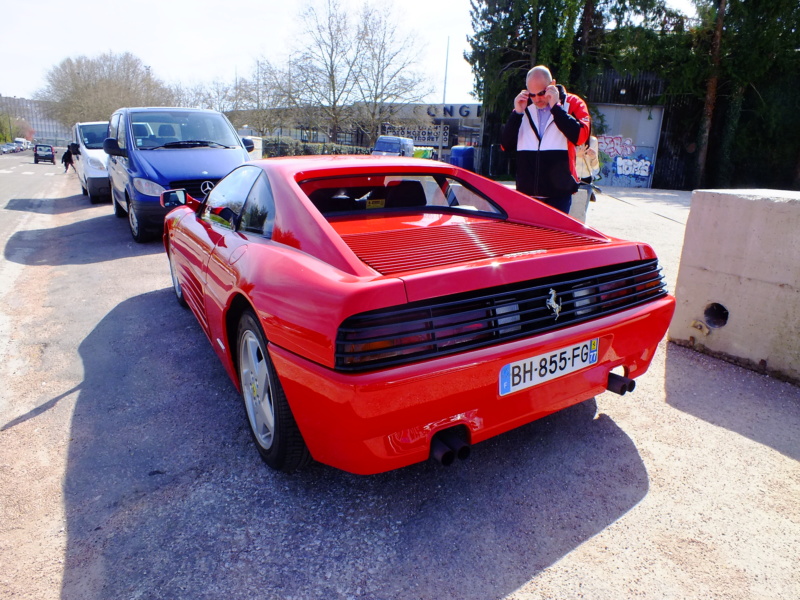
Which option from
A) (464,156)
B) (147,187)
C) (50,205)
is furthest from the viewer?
(464,156)

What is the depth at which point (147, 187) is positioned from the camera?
22.9 ft

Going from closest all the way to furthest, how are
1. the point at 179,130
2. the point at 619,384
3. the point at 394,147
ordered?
the point at 619,384, the point at 179,130, the point at 394,147

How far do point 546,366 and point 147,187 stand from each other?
6473 mm

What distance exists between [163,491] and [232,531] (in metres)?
0.46

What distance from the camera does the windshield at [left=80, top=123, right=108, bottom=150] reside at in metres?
12.2

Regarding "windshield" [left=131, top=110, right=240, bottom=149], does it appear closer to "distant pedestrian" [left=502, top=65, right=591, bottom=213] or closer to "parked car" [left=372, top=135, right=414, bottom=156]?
"distant pedestrian" [left=502, top=65, right=591, bottom=213]

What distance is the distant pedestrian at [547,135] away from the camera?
167 inches

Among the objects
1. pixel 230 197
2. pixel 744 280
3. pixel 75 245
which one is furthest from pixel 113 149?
pixel 744 280

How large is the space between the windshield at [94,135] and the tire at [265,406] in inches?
464

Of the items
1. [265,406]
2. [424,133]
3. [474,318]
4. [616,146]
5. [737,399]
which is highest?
[424,133]

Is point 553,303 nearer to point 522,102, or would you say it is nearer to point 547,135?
point 547,135

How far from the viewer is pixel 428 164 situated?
3275 millimetres

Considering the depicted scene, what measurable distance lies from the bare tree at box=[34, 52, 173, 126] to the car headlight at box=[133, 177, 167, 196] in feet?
178

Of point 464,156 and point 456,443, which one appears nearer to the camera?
point 456,443
